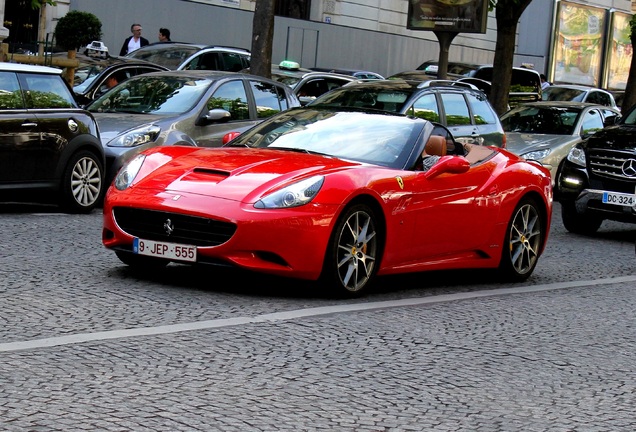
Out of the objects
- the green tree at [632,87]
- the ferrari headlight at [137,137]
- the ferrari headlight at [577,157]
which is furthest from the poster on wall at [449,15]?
the ferrari headlight at [137,137]

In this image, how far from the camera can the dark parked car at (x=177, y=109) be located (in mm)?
15258

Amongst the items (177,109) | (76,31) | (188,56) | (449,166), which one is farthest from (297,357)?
(76,31)

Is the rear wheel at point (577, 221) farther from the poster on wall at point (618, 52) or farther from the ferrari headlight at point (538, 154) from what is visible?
the poster on wall at point (618, 52)

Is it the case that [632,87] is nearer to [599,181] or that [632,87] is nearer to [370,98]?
[370,98]

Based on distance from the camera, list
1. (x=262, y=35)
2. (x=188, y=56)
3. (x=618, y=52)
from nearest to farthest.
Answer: (x=262, y=35), (x=188, y=56), (x=618, y=52)

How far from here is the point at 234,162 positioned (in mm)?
9289

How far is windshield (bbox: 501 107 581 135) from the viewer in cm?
2114

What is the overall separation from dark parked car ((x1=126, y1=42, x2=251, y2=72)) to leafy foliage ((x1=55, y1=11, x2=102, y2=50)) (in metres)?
1.29

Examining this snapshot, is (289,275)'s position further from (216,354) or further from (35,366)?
(35,366)

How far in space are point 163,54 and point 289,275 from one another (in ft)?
54.4

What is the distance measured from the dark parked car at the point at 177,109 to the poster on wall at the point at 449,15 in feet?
36.4

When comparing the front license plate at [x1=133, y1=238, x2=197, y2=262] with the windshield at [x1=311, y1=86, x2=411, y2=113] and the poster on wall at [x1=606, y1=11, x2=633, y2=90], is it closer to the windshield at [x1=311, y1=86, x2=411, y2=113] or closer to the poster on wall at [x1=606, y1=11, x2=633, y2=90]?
the windshield at [x1=311, y1=86, x2=411, y2=113]

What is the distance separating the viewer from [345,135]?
10102 millimetres

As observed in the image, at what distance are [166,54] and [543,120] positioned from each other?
725 cm
